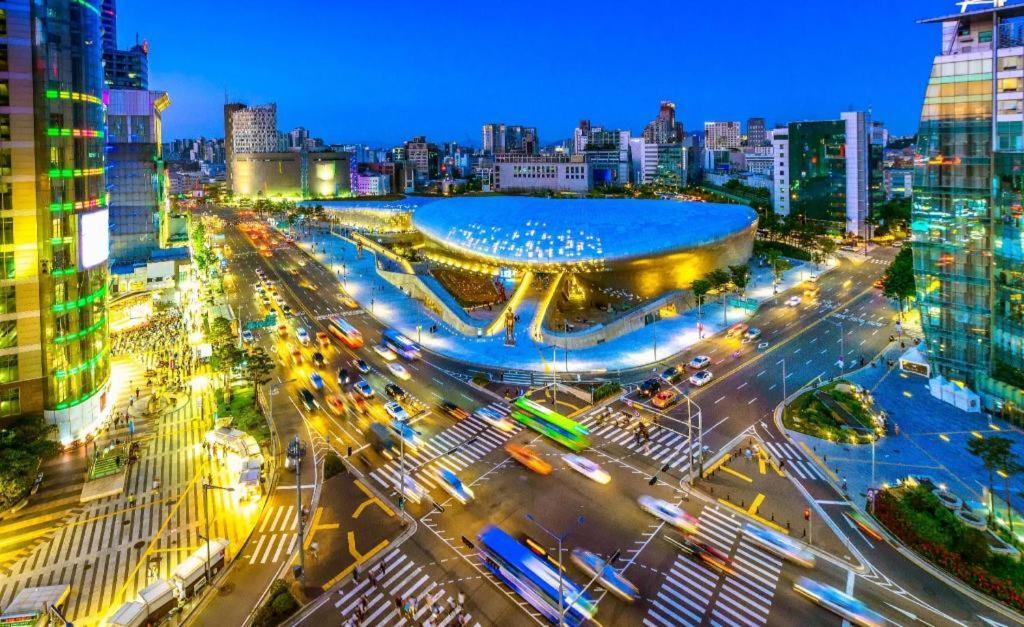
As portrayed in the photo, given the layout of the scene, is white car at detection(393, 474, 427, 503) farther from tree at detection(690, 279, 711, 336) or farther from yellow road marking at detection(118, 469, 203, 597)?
tree at detection(690, 279, 711, 336)

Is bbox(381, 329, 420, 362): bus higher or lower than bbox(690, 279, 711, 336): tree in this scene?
lower

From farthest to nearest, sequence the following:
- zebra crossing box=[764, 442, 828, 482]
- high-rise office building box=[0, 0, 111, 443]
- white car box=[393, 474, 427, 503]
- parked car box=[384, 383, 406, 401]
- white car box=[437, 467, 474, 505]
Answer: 1. parked car box=[384, 383, 406, 401]
2. high-rise office building box=[0, 0, 111, 443]
3. zebra crossing box=[764, 442, 828, 482]
4. white car box=[393, 474, 427, 503]
5. white car box=[437, 467, 474, 505]

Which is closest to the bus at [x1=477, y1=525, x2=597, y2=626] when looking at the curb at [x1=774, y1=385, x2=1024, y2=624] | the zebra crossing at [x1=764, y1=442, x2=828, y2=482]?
the curb at [x1=774, y1=385, x2=1024, y2=624]

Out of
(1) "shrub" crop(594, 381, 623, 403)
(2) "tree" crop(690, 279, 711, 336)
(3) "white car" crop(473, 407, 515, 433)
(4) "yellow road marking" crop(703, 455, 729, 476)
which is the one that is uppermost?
(2) "tree" crop(690, 279, 711, 336)

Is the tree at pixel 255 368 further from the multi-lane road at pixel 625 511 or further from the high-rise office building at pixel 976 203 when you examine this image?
the high-rise office building at pixel 976 203

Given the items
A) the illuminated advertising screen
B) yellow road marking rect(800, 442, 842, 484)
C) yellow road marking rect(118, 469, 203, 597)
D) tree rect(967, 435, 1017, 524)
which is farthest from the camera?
the illuminated advertising screen

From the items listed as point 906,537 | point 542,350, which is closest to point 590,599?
point 906,537

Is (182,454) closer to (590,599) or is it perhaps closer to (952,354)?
(590,599)
